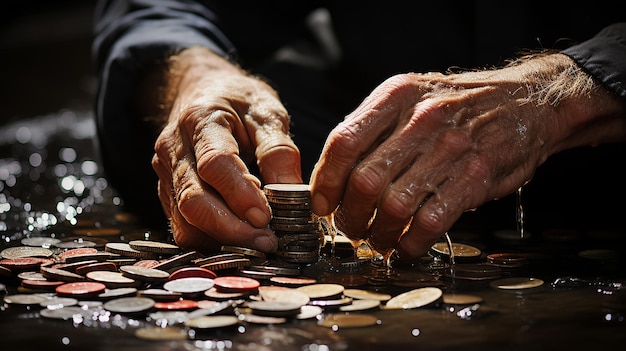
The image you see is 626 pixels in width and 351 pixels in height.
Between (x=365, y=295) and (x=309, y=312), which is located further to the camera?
(x=365, y=295)

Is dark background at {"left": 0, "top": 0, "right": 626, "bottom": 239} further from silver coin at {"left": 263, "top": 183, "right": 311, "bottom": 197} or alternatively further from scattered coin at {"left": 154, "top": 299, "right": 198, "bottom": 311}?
scattered coin at {"left": 154, "top": 299, "right": 198, "bottom": 311}

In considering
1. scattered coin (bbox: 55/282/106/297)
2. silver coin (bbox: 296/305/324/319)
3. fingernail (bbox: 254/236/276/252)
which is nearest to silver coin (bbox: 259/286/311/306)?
silver coin (bbox: 296/305/324/319)

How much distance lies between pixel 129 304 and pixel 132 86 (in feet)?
4.94

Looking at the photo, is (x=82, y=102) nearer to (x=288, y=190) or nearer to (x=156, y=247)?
(x=156, y=247)

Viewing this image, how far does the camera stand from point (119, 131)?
306 centimetres

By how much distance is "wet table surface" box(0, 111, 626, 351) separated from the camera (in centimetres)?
146

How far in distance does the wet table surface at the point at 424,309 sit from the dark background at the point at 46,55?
3.49 metres

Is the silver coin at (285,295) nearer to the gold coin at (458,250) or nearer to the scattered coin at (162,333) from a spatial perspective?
the scattered coin at (162,333)

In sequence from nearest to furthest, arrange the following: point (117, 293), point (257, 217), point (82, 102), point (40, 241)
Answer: point (117, 293) < point (257, 217) < point (40, 241) < point (82, 102)

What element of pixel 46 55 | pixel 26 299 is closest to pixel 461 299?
pixel 26 299

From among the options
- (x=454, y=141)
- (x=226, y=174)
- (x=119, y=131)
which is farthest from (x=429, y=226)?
(x=119, y=131)

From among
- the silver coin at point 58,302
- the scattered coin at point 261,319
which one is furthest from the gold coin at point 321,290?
the silver coin at point 58,302

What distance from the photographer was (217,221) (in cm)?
199

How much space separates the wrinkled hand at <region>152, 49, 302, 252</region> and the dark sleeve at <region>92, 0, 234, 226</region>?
50 centimetres
